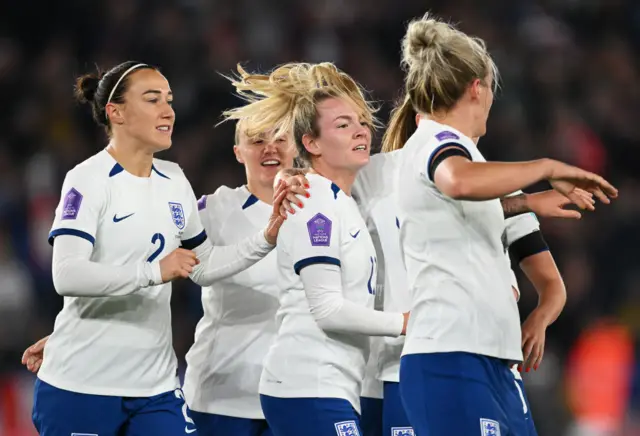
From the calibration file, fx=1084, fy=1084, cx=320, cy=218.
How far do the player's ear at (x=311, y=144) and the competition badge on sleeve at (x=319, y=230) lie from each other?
41cm

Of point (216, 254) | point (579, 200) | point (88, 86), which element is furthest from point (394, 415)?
point (88, 86)

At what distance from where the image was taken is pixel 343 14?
12047 millimetres

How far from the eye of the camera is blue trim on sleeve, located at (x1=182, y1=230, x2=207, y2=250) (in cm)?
492

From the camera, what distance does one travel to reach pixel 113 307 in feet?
14.9

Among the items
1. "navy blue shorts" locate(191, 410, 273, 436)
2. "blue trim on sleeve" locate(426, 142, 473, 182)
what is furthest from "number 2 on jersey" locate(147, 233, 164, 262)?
"blue trim on sleeve" locate(426, 142, 473, 182)

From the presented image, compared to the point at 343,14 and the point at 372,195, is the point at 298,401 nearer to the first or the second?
the point at 372,195

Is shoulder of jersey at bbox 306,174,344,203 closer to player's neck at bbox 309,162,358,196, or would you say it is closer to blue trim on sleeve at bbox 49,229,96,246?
player's neck at bbox 309,162,358,196

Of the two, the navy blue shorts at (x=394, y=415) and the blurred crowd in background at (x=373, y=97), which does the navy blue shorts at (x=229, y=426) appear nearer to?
the navy blue shorts at (x=394, y=415)

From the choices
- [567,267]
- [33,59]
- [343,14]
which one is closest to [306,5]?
[343,14]

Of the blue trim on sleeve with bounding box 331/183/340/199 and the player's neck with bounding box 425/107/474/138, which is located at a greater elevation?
the player's neck with bounding box 425/107/474/138

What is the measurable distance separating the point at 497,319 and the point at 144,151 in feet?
6.24

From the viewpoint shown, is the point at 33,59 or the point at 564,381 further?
the point at 33,59

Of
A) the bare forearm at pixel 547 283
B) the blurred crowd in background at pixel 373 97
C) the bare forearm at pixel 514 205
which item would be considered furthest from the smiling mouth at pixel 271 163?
Answer: the blurred crowd in background at pixel 373 97

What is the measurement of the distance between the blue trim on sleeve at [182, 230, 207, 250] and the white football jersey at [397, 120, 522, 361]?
1.52 metres
